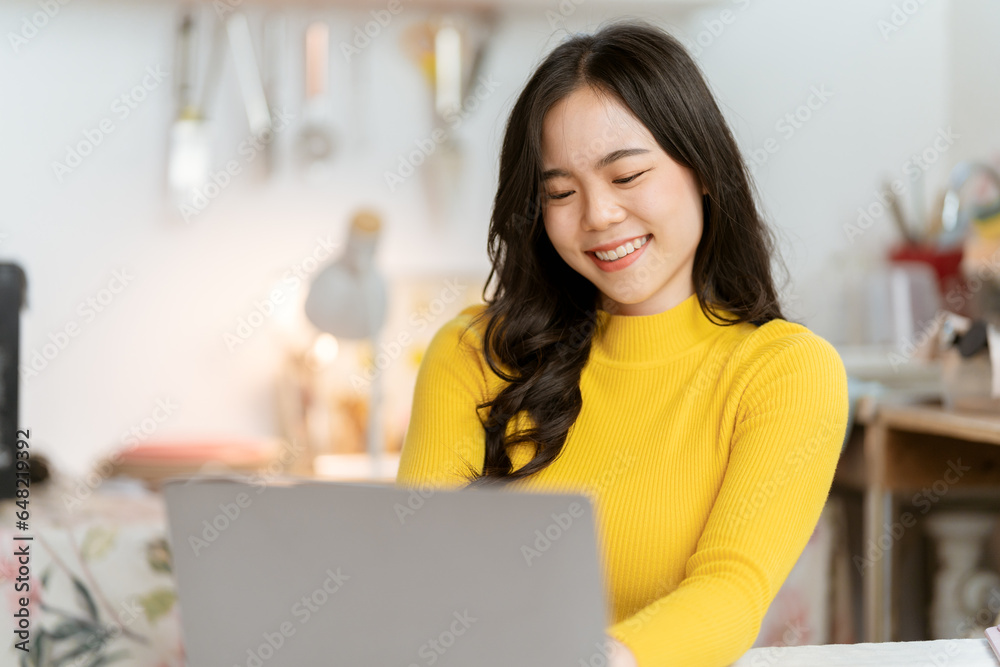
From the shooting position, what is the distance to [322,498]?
1.68 ft

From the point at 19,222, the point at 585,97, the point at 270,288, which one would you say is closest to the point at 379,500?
the point at 585,97

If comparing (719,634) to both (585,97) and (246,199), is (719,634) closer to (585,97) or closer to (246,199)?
(585,97)
